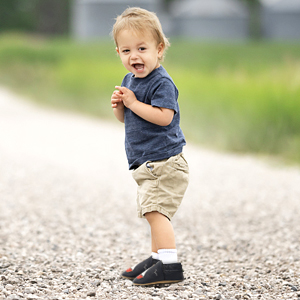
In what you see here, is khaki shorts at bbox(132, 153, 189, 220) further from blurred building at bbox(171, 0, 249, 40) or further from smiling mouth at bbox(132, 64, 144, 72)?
blurred building at bbox(171, 0, 249, 40)

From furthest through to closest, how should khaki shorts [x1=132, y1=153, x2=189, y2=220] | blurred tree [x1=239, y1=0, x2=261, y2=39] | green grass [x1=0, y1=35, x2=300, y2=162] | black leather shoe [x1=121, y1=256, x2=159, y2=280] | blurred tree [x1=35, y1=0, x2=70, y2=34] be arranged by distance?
blurred tree [x1=35, y1=0, x2=70, y2=34] < blurred tree [x1=239, y1=0, x2=261, y2=39] < green grass [x1=0, y1=35, x2=300, y2=162] < black leather shoe [x1=121, y1=256, x2=159, y2=280] < khaki shorts [x1=132, y1=153, x2=189, y2=220]

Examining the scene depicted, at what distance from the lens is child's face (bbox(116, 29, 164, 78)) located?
2.35 m

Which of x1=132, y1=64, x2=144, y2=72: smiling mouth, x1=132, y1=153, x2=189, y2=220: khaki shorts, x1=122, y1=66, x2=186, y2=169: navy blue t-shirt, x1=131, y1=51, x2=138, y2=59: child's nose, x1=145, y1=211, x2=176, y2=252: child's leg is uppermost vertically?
x1=131, y1=51, x2=138, y2=59: child's nose

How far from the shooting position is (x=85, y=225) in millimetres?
4031

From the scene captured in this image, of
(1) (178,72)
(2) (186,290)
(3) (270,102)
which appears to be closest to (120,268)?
(2) (186,290)

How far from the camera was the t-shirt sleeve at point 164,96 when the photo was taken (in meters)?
2.36

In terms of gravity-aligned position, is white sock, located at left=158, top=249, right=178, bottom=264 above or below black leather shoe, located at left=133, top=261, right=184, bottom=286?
above

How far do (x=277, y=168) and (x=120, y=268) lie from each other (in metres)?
3.89

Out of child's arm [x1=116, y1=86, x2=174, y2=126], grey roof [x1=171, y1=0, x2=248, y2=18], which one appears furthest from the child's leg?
grey roof [x1=171, y1=0, x2=248, y2=18]

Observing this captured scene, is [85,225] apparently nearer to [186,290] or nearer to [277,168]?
[186,290]

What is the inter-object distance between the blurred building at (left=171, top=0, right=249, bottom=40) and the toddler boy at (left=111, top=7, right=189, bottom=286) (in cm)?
2569

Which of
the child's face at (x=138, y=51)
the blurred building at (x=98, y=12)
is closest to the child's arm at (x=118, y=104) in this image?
the child's face at (x=138, y=51)

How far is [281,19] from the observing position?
2738 centimetres

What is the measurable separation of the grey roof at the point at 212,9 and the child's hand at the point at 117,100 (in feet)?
85.6
